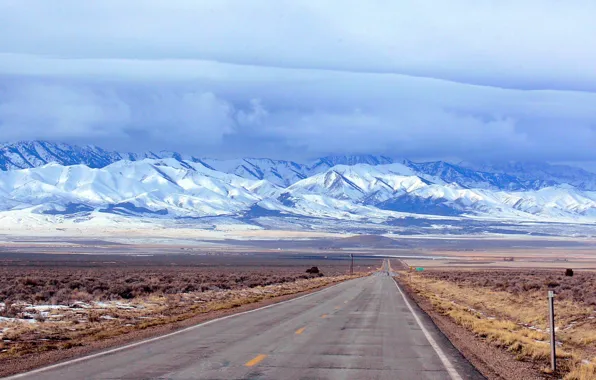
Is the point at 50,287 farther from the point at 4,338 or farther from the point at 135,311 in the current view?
the point at 4,338

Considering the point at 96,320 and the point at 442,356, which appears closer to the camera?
the point at 442,356

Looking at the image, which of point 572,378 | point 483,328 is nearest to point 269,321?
point 483,328

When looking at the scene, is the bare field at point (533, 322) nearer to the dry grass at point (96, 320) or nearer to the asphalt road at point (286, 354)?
the asphalt road at point (286, 354)

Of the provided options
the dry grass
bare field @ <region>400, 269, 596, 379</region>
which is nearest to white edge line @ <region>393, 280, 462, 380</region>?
bare field @ <region>400, 269, 596, 379</region>

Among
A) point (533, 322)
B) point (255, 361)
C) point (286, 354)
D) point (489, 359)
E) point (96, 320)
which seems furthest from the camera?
point (533, 322)

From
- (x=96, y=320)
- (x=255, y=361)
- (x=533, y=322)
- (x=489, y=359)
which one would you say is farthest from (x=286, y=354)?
(x=533, y=322)

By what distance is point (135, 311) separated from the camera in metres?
28.0

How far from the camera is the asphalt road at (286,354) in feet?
46.0

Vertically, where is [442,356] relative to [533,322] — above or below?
below

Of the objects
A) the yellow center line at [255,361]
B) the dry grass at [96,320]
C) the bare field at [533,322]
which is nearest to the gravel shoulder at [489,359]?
the bare field at [533,322]

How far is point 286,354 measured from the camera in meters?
16.5

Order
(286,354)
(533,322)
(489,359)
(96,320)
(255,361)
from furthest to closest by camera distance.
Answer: (533,322), (96,320), (489,359), (286,354), (255,361)

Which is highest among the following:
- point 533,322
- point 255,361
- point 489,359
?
point 533,322

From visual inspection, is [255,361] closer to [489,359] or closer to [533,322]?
[489,359]
